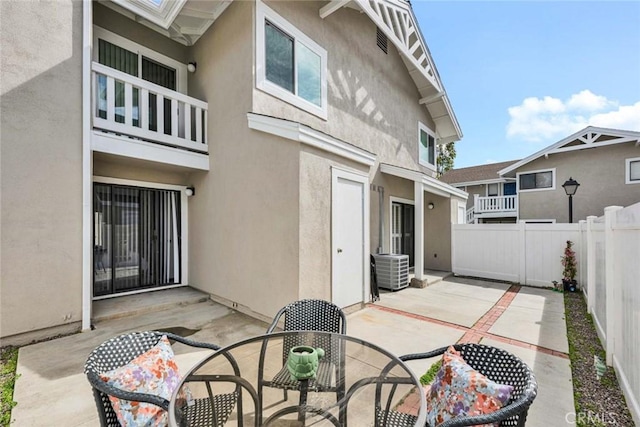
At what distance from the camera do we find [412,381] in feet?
6.45

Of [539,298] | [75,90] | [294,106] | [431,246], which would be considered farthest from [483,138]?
[75,90]

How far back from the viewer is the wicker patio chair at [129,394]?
178 centimetres

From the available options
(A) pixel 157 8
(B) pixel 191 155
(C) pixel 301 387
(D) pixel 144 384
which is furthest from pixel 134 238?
(C) pixel 301 387

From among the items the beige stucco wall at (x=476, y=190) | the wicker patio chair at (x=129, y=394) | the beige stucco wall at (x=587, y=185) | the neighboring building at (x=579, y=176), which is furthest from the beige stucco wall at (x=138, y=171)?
the beige stucco wall at (x=476, y=190)

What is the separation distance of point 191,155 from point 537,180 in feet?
57.4

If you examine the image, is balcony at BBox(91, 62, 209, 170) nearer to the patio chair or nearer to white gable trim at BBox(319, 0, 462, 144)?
white gable trim at BBox(319, 0, 462, 144)

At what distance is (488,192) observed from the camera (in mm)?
20375

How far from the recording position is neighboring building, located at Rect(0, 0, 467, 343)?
4406mm

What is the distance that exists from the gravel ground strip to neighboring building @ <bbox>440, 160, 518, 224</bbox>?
46.4 ft

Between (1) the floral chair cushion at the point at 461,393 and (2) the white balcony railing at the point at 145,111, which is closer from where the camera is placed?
(1) the floral chair cushion at the point at 461,393

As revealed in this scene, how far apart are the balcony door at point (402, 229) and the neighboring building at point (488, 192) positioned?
405 inches

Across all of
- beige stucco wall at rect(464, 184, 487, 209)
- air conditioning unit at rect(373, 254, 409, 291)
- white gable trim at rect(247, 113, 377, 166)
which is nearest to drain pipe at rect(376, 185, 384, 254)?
Result: air conditioning unit at rect(373, 254, 409, 291)

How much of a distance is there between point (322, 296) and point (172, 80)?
6872 millimetres

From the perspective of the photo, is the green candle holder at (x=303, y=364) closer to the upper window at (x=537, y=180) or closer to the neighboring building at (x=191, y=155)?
the neighboring building at (x=191, y=155)
